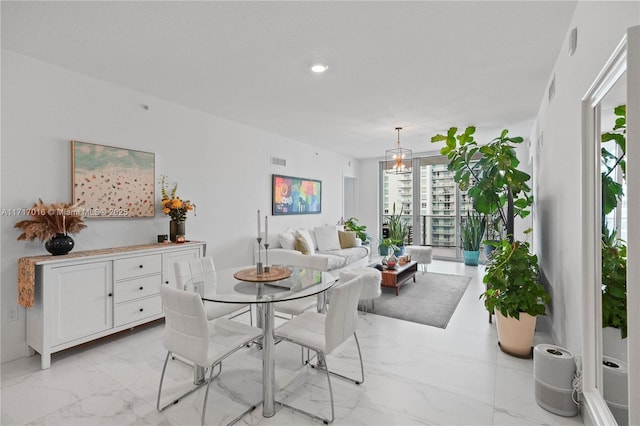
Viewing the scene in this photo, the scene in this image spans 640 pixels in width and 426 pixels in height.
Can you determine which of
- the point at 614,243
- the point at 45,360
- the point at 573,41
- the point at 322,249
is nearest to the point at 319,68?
the point at 573,41

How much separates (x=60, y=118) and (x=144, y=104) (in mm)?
841

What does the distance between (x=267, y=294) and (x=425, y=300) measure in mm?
2909

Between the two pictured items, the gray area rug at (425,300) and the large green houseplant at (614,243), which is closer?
the large green houseplant at (614,243)

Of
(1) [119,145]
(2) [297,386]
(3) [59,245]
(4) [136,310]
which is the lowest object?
(2) [297,386]

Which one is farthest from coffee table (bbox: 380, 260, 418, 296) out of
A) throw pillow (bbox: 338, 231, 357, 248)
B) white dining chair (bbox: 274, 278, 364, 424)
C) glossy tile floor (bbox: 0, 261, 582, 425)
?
white dining chair (bbox: 274, 278, 364, 424)

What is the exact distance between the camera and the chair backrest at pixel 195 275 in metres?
2.33

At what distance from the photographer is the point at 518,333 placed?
2.73 meters

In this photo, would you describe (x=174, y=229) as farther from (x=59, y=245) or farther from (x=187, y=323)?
(x=187, y=323)

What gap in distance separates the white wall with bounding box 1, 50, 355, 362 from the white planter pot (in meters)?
3.49

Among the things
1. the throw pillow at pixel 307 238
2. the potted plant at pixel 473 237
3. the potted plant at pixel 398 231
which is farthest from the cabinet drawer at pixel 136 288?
the potted plant at pixel 473 237

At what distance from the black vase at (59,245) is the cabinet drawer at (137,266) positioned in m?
0.38

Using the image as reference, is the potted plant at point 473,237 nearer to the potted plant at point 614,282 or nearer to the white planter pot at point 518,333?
the white planter pot at point 518,333

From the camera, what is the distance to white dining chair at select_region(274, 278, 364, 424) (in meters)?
1.90

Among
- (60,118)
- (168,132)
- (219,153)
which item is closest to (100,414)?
(60,118)
